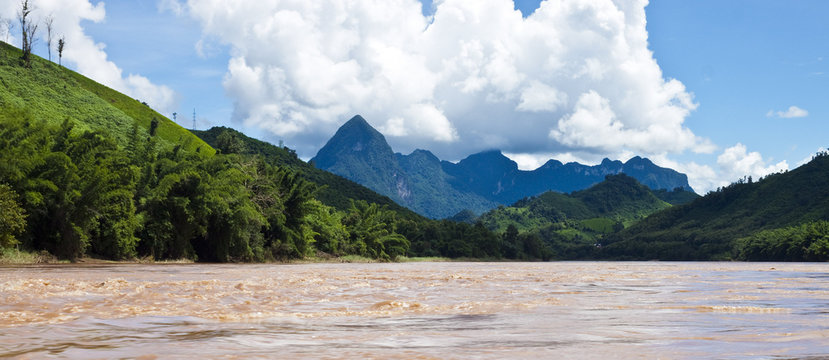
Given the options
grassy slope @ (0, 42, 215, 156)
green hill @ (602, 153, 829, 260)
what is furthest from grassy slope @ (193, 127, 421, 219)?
green hill @ (602, 153, 829, 260)

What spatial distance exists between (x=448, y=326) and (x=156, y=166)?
44.0 meters

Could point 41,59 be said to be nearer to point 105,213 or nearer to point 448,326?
point 105,213

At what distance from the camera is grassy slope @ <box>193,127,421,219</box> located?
14000cm

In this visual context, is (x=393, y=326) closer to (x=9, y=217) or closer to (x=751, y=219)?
(x=9, y=217)

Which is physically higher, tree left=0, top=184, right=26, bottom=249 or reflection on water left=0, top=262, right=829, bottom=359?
tree left=0, top=184, right=26, bottom=249

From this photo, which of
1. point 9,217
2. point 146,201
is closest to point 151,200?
point 146,201

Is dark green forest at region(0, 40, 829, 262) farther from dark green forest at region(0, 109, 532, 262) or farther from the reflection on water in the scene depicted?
the reflection on water

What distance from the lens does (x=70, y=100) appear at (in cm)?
10350

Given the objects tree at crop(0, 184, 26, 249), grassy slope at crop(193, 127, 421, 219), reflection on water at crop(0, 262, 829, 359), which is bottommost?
reflection on water at crop(0, 262, 829, 359)

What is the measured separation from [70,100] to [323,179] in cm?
6133

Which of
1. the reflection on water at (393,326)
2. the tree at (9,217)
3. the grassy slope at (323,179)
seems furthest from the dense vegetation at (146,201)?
the grassy slope at (323,179)

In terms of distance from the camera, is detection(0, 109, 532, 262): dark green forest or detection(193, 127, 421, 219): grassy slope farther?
detection(193, 127, 421, 219): grassy slope

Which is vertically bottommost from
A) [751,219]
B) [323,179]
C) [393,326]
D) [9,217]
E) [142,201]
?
[393,326]

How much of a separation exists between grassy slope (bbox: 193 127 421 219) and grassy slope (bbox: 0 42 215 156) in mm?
22712
